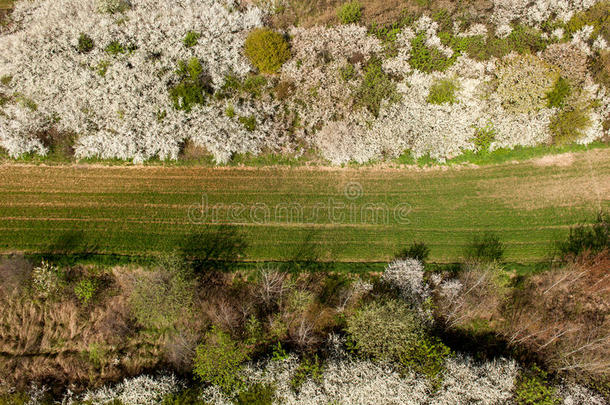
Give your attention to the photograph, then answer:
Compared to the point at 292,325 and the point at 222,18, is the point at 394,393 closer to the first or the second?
the point at 292,325

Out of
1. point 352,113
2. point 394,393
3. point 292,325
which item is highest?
point 352,113

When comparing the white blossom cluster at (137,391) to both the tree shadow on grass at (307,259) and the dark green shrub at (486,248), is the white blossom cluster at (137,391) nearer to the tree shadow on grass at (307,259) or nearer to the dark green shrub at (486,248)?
the tree shadow on grass at (307,259)

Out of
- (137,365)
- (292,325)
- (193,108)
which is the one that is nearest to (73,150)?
(193,108)

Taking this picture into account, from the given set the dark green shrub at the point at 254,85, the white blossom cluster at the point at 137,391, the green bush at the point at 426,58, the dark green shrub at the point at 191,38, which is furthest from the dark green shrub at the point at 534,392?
the dark green shrub at the point at 191,38

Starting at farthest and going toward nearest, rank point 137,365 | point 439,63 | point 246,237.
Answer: point 439,63, point 246,237, point 137,365

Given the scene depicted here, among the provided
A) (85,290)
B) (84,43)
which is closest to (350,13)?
(84,43)

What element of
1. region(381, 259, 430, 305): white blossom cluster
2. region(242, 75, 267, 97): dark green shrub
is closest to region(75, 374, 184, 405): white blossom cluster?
region(381, 259, 430, 305): white blossom cluster

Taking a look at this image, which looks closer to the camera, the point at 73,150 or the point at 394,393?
the point at 394,393
